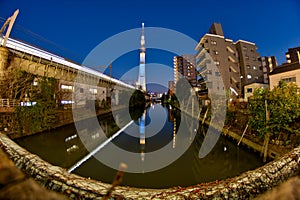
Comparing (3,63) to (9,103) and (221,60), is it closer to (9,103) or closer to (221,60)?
(9,103)

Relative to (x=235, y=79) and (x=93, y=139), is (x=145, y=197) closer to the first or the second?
(x=93, y=139)

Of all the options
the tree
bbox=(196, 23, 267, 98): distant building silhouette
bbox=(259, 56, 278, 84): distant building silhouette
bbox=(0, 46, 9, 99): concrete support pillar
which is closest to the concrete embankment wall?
the tree

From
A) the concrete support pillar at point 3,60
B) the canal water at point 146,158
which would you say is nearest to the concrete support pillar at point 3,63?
the concrete support pillar at point 3,60

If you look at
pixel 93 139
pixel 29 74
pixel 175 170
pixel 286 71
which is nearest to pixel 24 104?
pixel 29 74

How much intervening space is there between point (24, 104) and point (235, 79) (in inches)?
1102

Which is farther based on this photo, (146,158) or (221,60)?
(221,60)

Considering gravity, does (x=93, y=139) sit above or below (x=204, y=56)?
below

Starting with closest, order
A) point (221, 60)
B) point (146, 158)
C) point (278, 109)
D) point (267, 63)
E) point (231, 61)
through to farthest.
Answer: point (278, 109), point (146, 158), point (221, 60), point (231, 61), point (267, 63)

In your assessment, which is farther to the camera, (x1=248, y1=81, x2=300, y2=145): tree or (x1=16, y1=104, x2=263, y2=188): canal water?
(x1=248, y1=81, x2=300, y2=145): tree

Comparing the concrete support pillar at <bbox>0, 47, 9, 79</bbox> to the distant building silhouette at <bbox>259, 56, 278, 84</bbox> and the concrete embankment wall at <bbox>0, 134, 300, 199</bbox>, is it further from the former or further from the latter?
the distant building silhouette at <bbox>259, 56, 278, 84</bbox>

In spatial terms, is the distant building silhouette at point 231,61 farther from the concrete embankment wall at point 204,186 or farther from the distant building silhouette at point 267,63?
the concrete embankment wall at point 204,186

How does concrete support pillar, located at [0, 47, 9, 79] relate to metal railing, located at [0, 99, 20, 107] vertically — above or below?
above

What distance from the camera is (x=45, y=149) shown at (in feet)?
25.3

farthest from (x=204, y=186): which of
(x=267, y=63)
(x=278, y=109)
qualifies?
(x=267, y=63)
